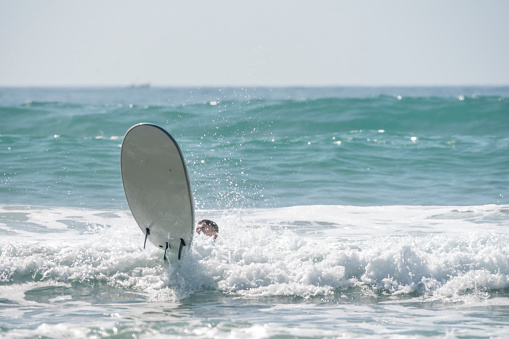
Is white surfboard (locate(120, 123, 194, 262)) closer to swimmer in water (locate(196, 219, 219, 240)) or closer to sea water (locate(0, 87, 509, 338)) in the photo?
sea water (locate(0, 87, 509, 338))

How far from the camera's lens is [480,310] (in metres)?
5.55

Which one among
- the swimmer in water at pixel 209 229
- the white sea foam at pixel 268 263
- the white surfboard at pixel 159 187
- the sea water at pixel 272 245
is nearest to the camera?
the sea water at pixel 272 245

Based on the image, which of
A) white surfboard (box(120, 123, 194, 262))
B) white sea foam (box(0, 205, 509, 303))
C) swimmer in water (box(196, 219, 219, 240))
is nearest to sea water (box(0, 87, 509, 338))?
white sea foam (box(0, 205, 509, 303))

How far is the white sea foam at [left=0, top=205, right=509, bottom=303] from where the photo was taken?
20.4ft

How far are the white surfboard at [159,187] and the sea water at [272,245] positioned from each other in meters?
0.33

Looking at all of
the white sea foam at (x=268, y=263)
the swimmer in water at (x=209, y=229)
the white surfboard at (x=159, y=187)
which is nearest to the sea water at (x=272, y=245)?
the white sea foam at (x=268, y=263)

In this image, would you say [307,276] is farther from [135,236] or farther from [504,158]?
[504,158]

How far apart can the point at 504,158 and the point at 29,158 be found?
11634 mm

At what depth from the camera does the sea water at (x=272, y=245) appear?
522 centimetres

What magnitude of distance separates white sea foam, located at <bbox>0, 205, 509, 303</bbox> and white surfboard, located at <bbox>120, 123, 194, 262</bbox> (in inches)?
11.7

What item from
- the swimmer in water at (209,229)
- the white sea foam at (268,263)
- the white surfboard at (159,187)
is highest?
the white surfboard at (159,187)

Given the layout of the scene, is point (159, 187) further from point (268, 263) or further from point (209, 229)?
point (268, 263)

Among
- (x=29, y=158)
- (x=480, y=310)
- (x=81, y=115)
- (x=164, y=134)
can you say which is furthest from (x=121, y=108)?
(x=480, y=310)

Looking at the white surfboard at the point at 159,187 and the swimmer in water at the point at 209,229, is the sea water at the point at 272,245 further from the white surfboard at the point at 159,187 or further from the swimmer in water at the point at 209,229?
the white surfboard at the point at 159,187
